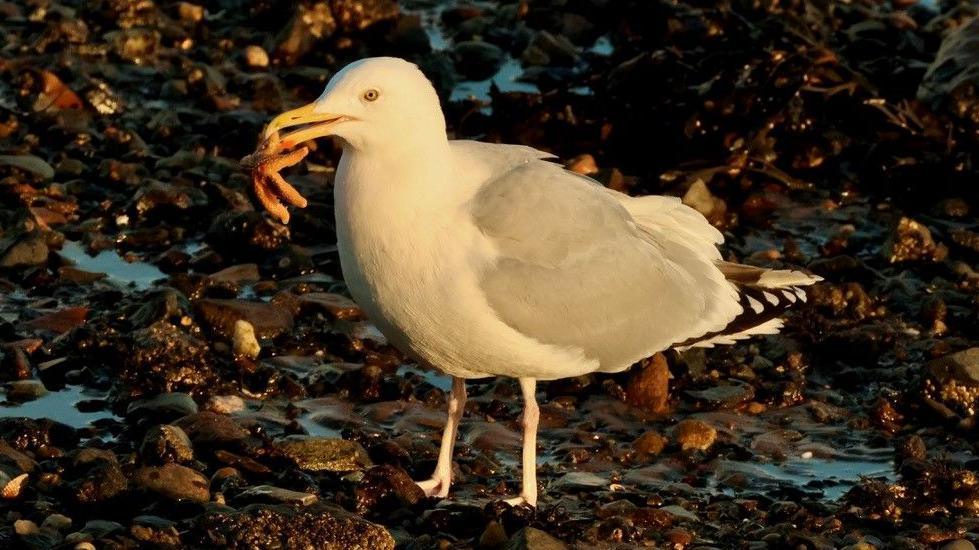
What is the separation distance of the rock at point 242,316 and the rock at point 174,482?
1726 mm

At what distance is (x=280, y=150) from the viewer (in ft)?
20.4

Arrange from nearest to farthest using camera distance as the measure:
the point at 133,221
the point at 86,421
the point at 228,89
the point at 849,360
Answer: the point at 86,421 → the point at 849,360 → the point at 133,221 → the point at 228,89

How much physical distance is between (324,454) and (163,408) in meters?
0.84

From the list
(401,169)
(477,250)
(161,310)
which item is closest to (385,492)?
(477,250)

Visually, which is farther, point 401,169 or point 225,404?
point 225,404

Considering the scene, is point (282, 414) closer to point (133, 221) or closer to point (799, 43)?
point (133, 221)

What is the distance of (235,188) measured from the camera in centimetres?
975

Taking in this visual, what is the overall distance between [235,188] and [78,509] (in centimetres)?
388

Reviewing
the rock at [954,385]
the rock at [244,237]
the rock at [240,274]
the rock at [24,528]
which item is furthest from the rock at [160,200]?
the rock at [954,385]

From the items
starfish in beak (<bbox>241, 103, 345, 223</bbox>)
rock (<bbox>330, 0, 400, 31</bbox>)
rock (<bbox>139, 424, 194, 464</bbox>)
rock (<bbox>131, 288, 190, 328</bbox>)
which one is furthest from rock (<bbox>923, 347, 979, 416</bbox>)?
rock (<bbox>330, 0, 400, 31</bbox>)

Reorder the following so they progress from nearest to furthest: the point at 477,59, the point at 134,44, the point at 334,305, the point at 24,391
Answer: the point at 24,391, the point at 334,305, the point at 134,44, the point at 477,59

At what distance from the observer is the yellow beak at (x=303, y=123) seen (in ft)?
19.8

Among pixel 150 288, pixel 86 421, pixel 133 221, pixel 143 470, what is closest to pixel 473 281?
pixel 143 470

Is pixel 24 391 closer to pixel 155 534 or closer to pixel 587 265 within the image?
pixel 155 534
